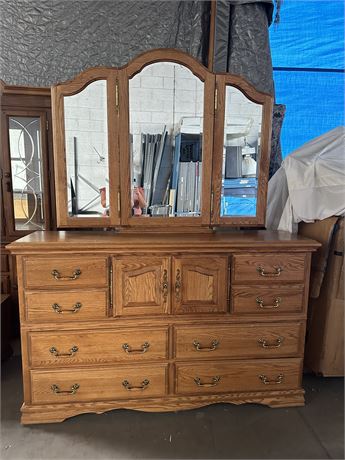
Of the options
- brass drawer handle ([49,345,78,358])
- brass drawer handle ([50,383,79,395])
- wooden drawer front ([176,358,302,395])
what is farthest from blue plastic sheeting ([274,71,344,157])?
brass drawer handle ([50,383,79,395])

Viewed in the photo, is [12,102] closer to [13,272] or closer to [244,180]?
[13,272]

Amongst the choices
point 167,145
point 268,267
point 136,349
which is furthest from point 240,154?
point 136,349

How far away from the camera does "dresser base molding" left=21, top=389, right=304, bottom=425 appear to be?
1.48 meters

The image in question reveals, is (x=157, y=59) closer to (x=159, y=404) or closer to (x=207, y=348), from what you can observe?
(x=207, y=348)

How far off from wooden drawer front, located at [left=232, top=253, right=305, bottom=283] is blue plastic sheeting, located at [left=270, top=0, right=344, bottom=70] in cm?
155

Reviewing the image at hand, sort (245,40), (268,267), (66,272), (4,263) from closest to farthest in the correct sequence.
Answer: (66,272) < (268,267) < (245,40) < (4,263)

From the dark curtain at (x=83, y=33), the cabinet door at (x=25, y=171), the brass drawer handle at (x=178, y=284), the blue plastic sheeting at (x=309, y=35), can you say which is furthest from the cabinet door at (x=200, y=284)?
the blue plastic sheeting at (x=309, y=35)

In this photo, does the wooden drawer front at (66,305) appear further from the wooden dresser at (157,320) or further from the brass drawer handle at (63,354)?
the brass drawer handle at (63,354)

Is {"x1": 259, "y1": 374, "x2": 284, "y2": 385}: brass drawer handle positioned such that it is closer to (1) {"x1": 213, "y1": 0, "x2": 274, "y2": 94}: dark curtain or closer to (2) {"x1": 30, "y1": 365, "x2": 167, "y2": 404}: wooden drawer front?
(2) {"x1": 30, "y1": 365, "x2": 167, "y2": 404}: wooden drawer front

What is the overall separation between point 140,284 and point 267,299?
0.64 metres

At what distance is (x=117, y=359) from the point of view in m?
1.49

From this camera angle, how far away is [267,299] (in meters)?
1.54

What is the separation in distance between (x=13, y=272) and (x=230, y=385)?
1661mm

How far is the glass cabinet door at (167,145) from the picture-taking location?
1.64m
